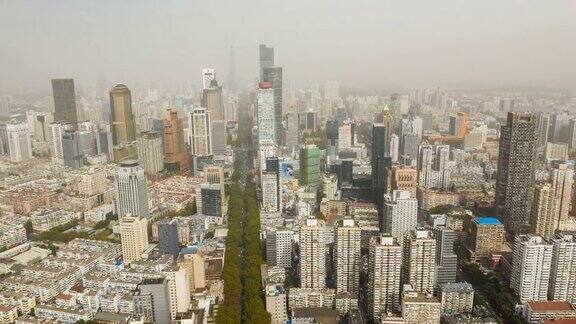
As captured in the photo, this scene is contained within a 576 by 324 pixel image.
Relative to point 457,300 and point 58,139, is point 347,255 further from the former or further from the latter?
point 58,139

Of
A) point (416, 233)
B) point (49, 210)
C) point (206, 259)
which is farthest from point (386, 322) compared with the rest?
point (49, 210)

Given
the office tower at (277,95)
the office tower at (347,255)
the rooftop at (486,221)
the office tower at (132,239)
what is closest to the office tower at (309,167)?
the office tower at (277,95)

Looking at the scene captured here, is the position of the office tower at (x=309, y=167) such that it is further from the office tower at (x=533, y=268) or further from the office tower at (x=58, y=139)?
the office tower at (x=58, y=139)

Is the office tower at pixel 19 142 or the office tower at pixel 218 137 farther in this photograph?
the office tower at pixel 218 137

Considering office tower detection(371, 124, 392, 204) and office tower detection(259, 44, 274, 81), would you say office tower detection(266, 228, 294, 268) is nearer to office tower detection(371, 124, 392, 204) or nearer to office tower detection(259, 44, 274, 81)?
office tower detection(371, 124, 392, 204)

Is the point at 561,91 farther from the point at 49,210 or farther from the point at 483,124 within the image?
the point at 49,210

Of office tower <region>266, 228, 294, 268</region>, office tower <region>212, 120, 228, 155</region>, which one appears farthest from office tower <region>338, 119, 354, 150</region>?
office tower <region>266, 228, 294, 268</region>
